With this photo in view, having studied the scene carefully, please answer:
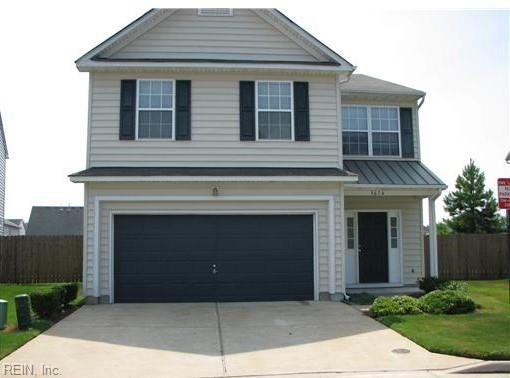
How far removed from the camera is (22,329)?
32.3 ft

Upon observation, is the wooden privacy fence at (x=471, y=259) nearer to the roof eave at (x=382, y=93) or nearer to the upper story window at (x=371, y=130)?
the upper story window at (x=371, y=130)

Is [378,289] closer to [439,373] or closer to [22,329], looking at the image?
[439,373]

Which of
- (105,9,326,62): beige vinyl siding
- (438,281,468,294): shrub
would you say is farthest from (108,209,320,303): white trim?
(105,9,326,62): beige vinyl siding

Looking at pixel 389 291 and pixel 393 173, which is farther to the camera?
pixel 393 173

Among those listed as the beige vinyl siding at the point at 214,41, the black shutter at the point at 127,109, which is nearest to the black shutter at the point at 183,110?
the beige vinyl siding at the point at 214,41

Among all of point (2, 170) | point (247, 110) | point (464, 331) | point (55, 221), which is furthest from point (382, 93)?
point (55, 221)

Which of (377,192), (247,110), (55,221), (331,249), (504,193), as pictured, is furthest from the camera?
(55,221)

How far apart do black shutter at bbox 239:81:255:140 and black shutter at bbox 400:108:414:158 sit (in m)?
5.50

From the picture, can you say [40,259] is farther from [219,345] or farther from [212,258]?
[219,345]

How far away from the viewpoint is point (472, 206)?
35.1 m

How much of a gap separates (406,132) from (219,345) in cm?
1056

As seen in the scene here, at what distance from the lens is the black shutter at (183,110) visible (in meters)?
13.7

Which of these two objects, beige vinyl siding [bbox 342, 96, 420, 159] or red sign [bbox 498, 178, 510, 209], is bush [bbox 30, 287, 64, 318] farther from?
beige vinyl siding [bbox 342, 96, 420, 159]

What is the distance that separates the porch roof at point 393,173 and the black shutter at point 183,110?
486cm
